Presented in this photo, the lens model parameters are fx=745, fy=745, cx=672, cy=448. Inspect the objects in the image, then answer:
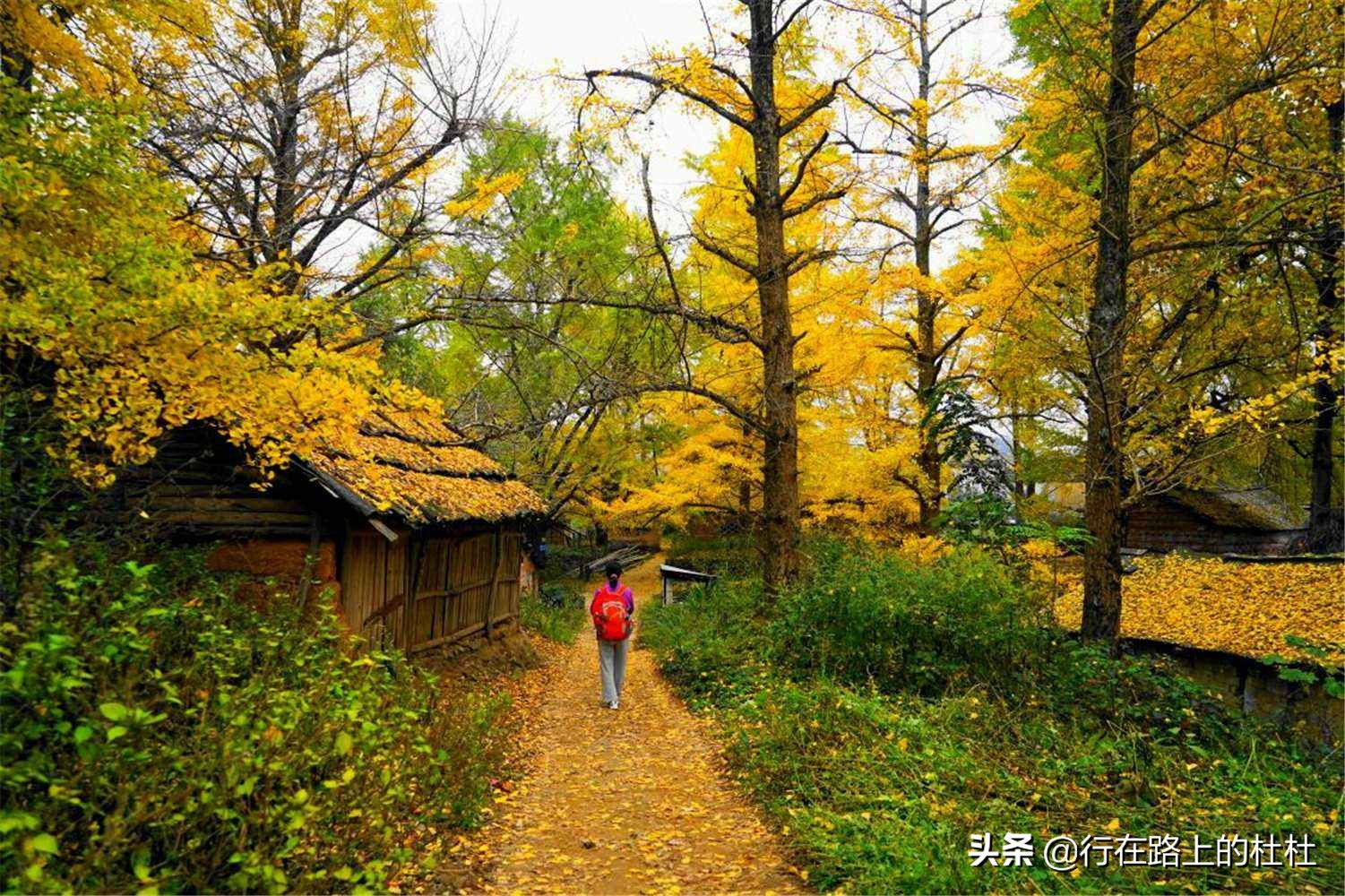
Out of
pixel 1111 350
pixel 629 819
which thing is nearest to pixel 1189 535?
pixel 1111 350

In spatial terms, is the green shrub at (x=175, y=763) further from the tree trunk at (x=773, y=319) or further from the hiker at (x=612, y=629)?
the tree trunk at (x=773, y=319)

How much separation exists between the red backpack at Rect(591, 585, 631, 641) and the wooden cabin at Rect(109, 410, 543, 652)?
2.25 metres

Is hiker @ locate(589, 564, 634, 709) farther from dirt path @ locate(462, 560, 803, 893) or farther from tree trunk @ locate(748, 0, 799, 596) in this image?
tree trunk @ locate(748, 0, 799, 596)

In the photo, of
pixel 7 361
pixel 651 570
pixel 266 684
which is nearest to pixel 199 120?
pixel 7 361

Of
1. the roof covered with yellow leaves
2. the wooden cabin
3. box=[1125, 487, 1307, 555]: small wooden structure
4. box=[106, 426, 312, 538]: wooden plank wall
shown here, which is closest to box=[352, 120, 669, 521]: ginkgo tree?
the wooden cabin

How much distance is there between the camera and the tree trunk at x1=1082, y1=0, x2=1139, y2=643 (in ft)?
26.8

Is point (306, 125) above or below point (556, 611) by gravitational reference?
above

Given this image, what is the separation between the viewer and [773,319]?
10625 millimetres

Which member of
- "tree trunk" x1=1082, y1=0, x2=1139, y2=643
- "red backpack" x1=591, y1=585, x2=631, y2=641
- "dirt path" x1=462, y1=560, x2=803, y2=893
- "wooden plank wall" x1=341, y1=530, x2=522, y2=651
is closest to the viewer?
"dirt path" x1=462, y1=560, x2=803, y2=893

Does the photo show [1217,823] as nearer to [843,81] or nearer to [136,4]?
[843,81]

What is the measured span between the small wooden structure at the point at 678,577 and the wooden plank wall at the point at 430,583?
6.15 metres

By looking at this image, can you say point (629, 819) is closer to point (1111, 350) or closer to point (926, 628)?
point (926, 628)

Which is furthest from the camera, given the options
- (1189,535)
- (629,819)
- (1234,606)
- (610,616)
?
(1189,535)

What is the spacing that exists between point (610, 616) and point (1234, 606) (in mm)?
9446
